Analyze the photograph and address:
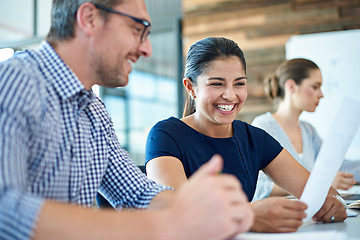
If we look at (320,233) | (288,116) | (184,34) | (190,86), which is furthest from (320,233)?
(184,34)

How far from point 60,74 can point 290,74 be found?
1974mm

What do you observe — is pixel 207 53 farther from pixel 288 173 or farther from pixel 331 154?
pixel 331 154

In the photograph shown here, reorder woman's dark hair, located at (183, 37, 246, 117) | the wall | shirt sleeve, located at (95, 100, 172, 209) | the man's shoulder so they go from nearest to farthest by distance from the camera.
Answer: the man's shoulder, shirt sleeve, located at (95, 100, 172, 209), woman's dark hair, located at (183, 37, 246, 117), the wall

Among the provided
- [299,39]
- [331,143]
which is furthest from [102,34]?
[299,39]

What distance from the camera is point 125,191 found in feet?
3.69

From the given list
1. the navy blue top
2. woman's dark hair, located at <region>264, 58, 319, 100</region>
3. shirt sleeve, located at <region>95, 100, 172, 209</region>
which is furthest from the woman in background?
shirt sleeve, located at <region>95, 100, 172, 209</region>

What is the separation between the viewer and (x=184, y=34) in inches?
170

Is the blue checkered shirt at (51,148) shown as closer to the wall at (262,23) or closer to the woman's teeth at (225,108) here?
the woman's teeth at (225,108)

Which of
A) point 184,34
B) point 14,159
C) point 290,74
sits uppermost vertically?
point 184,34

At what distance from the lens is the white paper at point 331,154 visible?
102 cm

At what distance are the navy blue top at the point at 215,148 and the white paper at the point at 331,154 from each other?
504 millimetres

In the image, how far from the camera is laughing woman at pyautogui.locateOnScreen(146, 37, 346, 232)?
5.16 feet

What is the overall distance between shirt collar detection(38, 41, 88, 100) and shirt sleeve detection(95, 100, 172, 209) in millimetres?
216

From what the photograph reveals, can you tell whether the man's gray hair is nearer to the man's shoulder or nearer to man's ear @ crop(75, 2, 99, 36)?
man's ear @ crop(75, 2, 99, 36)
